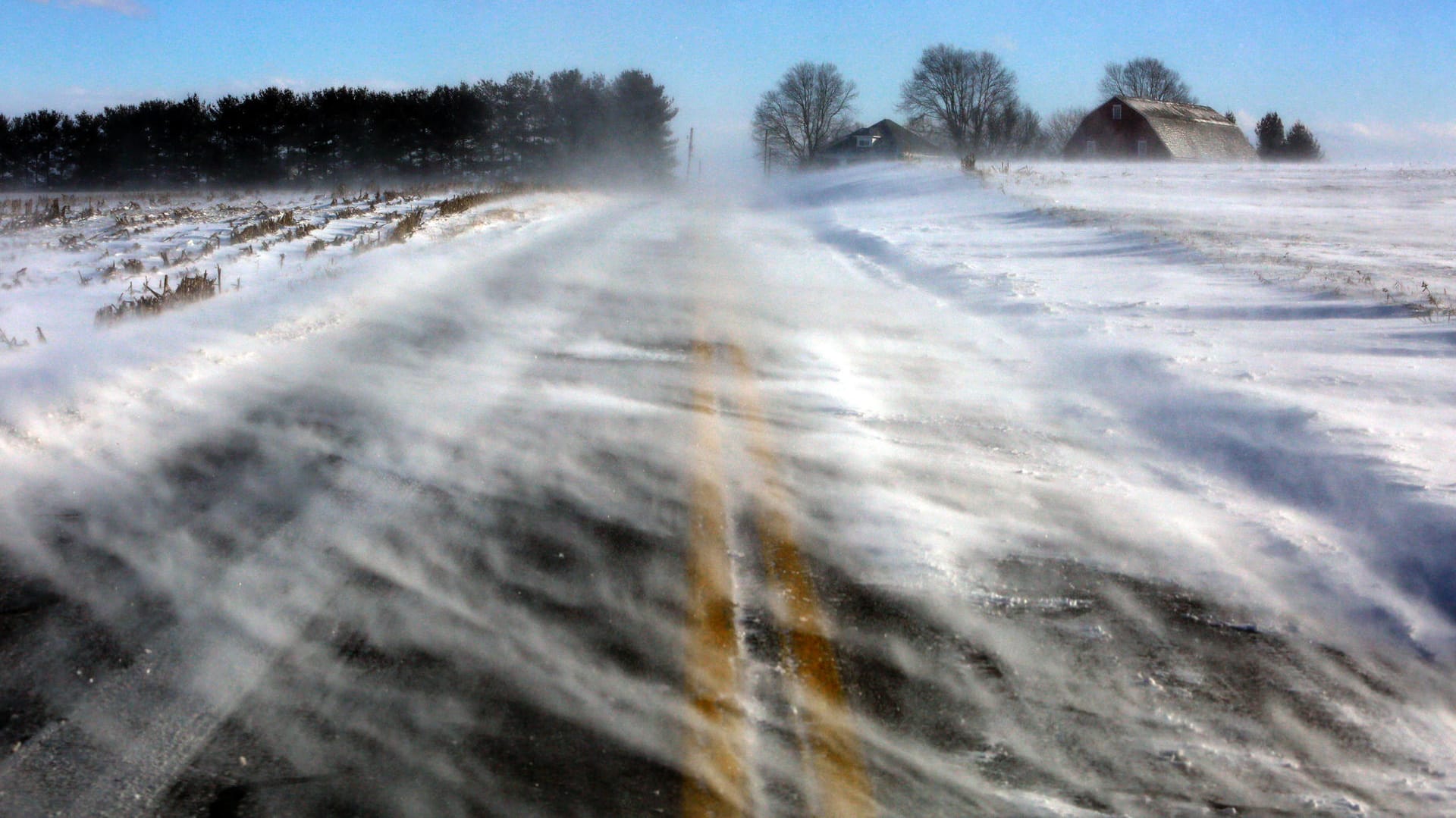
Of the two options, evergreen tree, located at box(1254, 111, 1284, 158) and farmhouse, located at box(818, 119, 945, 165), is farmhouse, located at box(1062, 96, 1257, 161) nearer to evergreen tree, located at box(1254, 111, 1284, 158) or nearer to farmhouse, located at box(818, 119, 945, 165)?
evergreen tree, located at box(1254, 111, 1284, 158)

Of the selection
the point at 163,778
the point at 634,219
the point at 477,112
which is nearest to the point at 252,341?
the point at 163,778

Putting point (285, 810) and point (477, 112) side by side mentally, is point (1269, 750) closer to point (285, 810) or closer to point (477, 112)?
point (285, 810)

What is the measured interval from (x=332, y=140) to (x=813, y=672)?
178 feet

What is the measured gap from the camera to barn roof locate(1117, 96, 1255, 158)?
70.4 meters

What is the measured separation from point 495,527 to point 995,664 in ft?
7.57

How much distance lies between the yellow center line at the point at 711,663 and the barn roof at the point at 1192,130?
7168cm

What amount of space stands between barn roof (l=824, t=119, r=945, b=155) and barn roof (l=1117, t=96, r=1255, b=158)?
23979 millimetres

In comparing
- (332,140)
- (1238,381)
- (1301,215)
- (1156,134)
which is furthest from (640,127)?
(1238,381)

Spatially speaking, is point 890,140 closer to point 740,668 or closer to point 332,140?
point 332,140

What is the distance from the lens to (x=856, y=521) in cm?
504

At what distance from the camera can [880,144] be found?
96562mm

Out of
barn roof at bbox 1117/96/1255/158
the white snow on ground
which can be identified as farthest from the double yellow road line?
barn roof at bbox 1117/96/1255/158

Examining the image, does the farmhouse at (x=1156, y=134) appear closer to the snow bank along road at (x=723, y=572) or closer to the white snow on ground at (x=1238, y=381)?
the white snow on ground at (x=1238, y=381)

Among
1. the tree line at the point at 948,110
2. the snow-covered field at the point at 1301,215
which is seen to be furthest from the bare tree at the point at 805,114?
the snow-covered field at the point at 1301,215
